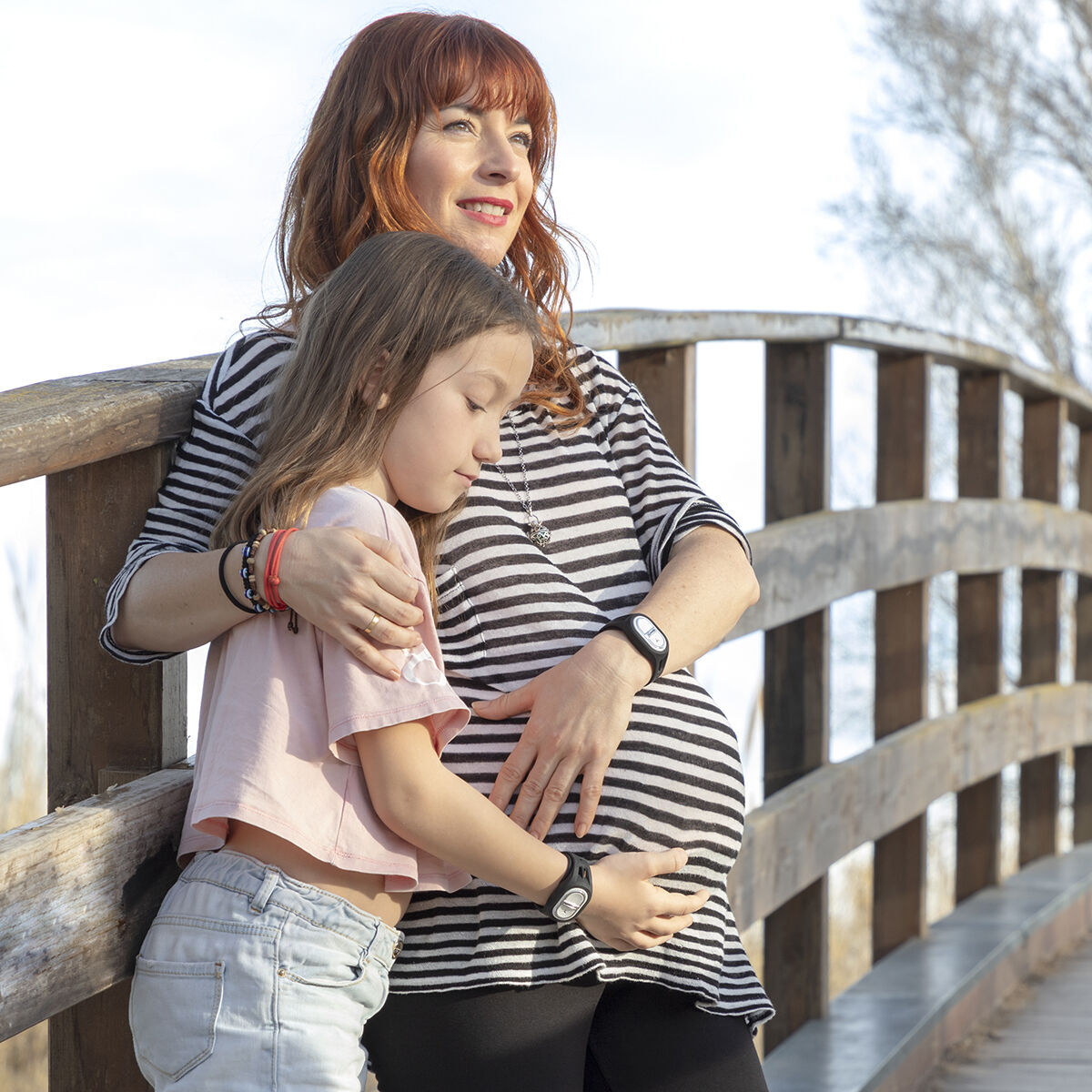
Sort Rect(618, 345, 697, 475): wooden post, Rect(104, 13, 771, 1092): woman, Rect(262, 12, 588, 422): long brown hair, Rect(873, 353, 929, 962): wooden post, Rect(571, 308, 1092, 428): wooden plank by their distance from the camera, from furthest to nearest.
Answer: Rect(873, 353, 929, 962): wooden post, Rect(618, 345, 697, 475): wooden post, Rect(571, 308, 1092, 428): wooden plank, Rect(262, 12, 588, 422): long brown hair, Rect(104, 13, 771, 1092): woman

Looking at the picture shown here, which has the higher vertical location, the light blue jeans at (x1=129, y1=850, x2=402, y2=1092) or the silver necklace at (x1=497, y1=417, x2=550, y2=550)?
the silver necklace at (x1=497, y1=417, x2=550, y2=550)

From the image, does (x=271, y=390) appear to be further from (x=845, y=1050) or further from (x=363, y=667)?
(x=845, y=1050)

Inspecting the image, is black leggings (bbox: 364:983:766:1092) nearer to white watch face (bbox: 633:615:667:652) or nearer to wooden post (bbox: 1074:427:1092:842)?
white watch face (bbox: 633:615:667:652)

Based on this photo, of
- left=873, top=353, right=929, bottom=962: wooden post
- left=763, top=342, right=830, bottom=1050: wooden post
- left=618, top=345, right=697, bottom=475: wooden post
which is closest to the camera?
left=618, top=345, right=697, bottom=475: wooden post

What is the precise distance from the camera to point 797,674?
2521 mm

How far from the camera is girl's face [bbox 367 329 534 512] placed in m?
1.26

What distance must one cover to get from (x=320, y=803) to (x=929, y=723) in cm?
211

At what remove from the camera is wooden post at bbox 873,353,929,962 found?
9.72 ft

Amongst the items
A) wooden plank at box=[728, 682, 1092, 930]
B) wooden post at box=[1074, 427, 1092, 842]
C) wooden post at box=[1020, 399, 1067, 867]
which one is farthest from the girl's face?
wooden post at box=[1074, 427, 1092, 842]

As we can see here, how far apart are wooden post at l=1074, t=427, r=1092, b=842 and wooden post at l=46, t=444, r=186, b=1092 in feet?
12.7

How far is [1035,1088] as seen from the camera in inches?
99.4

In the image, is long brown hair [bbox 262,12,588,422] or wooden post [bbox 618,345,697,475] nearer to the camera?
long brown hair [bbox 262,12,588,422]

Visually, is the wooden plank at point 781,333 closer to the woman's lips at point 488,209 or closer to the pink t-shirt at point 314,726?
the woman's lips at point 488,209

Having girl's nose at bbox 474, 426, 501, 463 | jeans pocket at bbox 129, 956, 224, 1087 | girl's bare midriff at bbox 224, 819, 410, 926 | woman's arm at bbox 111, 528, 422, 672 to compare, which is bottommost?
jeans pocket at bbox 129, 956, 224, 1087
